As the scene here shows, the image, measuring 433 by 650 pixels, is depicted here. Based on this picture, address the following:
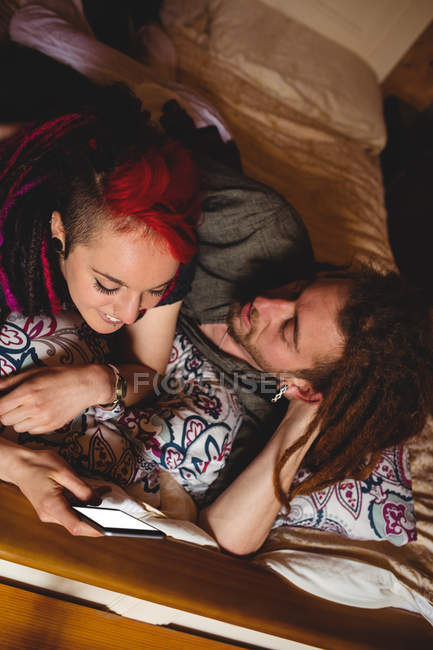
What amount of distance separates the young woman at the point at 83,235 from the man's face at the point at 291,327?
0.36 metres

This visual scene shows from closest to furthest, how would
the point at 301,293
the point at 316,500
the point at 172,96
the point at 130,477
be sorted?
1. the point at 130,477
2. the point at 316,500
3. the point at 301,293
4. the point at 172,96

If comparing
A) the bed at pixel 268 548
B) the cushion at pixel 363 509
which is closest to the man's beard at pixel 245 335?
the cushion at pixel 363 509

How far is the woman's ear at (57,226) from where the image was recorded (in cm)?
88

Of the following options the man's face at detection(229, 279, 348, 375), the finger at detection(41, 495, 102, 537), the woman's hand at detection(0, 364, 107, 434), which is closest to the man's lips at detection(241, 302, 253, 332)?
the man's face at detection(229, 279, 348, 375)

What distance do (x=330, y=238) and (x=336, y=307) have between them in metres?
0.74

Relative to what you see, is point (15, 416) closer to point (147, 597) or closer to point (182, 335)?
point (147, 597)

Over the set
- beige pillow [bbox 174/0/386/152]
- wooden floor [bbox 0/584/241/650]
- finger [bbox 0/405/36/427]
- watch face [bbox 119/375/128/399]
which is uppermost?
beige pillow [bbox 174/0/386/152]

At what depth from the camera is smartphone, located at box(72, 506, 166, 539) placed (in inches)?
25.4

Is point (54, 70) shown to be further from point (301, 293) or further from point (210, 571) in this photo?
point (210, 571)

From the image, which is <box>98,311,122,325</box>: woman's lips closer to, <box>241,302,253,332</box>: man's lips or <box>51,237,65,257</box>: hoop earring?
<box>51,237,65,257</box>: hoop earring

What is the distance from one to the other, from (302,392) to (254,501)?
1.15 ft

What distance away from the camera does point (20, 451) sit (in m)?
0.72

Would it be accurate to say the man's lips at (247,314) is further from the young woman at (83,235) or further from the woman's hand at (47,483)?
the woman's hand at (47,483)

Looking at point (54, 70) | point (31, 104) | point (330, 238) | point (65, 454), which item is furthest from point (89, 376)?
point (330, 238)
